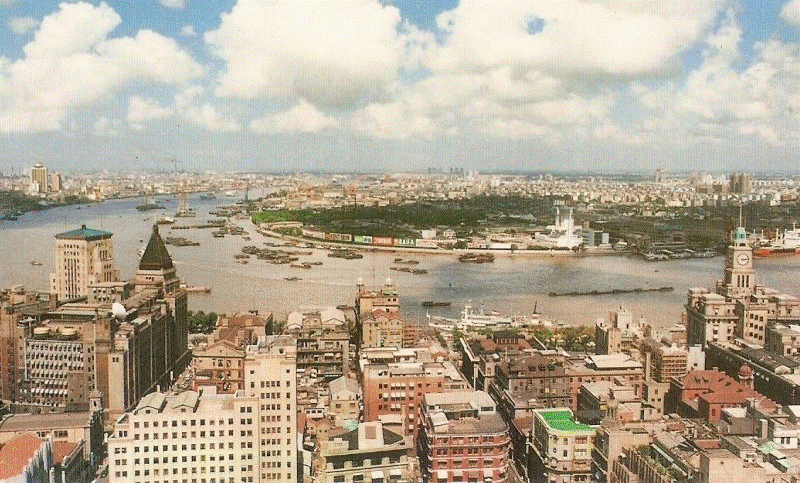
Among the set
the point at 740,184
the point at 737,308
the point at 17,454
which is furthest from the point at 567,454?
the point at 740,184

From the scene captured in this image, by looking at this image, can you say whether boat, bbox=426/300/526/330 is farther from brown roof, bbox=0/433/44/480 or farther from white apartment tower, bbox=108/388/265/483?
brown roof, bbox=0/433/44/480

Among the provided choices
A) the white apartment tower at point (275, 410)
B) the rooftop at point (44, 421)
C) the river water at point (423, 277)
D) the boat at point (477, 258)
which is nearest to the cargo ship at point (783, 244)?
the river water at point (423, 277)

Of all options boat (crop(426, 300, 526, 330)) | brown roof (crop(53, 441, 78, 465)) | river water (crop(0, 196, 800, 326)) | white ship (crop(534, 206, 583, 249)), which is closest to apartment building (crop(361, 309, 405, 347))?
boat (crop(426, 300, 526, 330))

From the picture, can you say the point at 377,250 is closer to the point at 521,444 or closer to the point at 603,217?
the point at 603,217

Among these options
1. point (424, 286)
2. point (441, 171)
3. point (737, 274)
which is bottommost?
point (424, 286)

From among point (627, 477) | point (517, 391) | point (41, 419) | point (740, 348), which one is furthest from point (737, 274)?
point (41, 419)

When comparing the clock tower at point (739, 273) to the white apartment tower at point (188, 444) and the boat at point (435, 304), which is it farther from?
the white apartment tower at point (188, 444)
